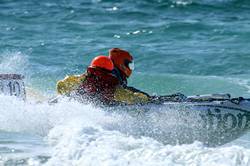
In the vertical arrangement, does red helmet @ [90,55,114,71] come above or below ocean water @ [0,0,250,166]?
above

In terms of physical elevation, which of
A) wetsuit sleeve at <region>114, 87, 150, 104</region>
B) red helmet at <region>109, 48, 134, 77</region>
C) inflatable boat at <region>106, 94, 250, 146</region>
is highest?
red helmet at <region>109, 48, 134, 77</region>

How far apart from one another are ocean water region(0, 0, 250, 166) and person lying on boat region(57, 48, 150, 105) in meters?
0.23

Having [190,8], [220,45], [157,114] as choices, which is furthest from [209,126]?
[190,8]

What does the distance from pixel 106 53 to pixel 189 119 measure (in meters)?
9.35

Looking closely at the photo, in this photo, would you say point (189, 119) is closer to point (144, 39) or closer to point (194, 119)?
point (194, 119)

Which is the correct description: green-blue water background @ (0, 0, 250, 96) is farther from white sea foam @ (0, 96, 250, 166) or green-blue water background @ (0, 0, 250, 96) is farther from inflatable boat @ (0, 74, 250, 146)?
inflatable boat @ (0, 74, 250, 146)

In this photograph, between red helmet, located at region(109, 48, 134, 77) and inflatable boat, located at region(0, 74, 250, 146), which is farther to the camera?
red helmet, located at region(109, 48, 134, 77)

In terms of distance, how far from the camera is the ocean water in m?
7.23

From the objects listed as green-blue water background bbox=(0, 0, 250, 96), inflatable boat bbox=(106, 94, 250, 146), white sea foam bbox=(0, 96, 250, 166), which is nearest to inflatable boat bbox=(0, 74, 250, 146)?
inflatable boat bbox=(106, 94, 250, 146)

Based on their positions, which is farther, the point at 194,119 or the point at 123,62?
the point at 123,62

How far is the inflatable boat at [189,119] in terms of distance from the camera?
916 cm

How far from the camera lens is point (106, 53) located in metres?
18.4

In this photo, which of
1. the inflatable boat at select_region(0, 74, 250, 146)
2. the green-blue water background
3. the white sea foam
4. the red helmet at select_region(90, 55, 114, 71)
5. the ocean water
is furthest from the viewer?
the green-blue water background

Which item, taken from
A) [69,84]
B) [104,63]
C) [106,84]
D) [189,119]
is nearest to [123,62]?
[104,63]
